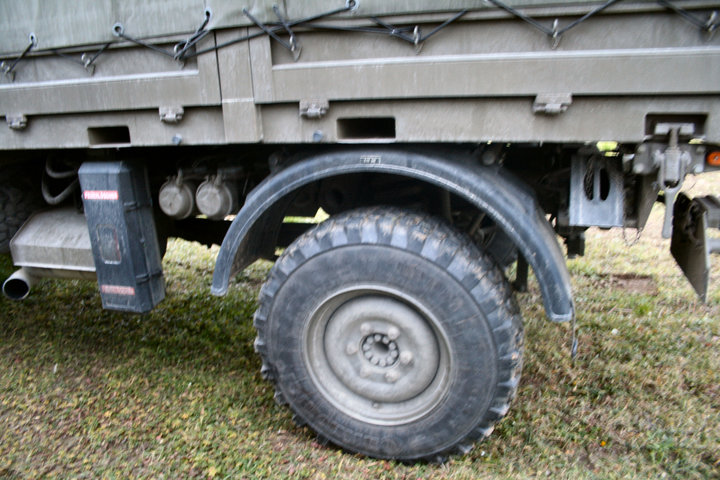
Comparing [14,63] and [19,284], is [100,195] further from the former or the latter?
[19,284]

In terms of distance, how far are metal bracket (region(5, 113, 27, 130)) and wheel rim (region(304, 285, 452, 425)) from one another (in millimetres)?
1816

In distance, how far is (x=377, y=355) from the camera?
249cm

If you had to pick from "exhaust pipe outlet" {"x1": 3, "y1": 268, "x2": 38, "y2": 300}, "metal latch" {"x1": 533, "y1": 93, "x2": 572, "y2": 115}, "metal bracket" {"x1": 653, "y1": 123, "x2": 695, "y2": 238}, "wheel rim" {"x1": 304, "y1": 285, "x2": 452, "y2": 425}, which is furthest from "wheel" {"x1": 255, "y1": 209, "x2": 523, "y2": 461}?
"exhaust pipe outlet" {"x1": 3, "y1": 268, "x2": 38, "y2": 300}

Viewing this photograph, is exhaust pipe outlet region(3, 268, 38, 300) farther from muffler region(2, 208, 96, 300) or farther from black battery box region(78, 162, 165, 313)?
black battery box region(78, 162, 165, 313)

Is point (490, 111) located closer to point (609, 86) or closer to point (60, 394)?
point (609, 86)

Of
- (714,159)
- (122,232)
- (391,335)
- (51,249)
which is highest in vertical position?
(714,159)

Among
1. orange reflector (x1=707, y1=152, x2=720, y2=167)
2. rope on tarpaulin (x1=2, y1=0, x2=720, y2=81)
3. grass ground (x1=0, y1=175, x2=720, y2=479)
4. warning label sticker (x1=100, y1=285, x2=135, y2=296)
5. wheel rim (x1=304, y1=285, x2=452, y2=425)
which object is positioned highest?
rope on tarpaulin (x1=2, y1=0, x2=720, y2=81)

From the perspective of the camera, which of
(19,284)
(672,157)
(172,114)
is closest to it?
(672,157)

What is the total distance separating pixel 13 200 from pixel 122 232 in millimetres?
1241

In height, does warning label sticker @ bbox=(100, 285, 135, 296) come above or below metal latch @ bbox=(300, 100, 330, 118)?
below

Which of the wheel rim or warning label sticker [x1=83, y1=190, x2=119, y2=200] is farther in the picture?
warning label sticker [x1=83, y1=190, x2=119, y2=200]

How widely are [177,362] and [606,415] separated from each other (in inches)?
104

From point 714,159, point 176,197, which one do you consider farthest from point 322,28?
point 714,159

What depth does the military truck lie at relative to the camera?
188 centimetres
